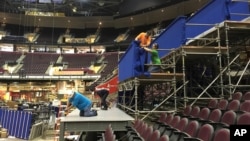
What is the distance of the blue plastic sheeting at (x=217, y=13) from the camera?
6.05 metres

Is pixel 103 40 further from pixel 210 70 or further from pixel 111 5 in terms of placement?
pixel 210 70

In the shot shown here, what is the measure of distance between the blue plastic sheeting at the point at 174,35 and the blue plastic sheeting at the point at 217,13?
22cm

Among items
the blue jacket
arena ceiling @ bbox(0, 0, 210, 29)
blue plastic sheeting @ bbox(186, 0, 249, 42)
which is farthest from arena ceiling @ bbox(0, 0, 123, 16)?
the blue jacket

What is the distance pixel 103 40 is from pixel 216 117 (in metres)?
33.4

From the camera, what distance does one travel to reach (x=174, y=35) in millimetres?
7355

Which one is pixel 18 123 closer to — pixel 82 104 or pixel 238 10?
pixel 82 104

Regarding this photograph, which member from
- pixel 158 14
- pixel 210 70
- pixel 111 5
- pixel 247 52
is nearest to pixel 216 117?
pixel 247 52

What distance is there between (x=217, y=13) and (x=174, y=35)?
130cm

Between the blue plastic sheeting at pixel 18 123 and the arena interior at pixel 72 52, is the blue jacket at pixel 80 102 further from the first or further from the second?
the blue plastic sheeting at pixel 18 123

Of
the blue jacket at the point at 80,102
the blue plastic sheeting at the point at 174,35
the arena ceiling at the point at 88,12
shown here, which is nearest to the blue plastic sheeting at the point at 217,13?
the blue plastic sheeting at the point at 174,35

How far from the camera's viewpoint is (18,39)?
116 feet

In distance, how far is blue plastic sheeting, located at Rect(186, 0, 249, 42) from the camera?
6055 mm

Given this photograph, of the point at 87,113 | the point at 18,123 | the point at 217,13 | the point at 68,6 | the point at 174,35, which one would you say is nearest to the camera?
the point at 217,13

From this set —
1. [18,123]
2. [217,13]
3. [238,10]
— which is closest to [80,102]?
[217,13]
